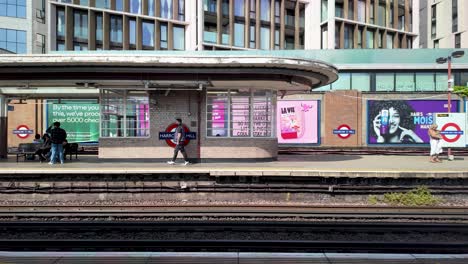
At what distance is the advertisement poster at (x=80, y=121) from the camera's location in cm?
2731

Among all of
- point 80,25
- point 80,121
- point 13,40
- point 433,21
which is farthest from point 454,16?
point 13,40

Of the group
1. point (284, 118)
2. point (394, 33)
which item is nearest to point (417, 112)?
point (284, 118)

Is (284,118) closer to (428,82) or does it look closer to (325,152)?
(325,152)

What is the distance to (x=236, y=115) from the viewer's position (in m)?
15.7

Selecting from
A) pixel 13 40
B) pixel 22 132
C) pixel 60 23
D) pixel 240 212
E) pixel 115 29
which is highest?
pixel 60 23

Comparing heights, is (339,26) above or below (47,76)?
above

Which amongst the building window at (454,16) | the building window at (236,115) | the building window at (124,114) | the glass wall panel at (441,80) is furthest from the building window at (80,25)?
the building window at (454,16)

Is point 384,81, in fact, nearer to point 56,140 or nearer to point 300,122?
point 300,122

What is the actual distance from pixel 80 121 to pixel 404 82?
73.8 ft

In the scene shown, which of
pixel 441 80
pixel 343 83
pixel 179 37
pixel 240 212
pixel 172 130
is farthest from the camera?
pixel 179 37

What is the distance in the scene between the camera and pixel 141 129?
15516 millimetres

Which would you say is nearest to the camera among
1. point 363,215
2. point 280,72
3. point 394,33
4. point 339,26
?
point 363,215

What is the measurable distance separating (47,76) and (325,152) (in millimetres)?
14051

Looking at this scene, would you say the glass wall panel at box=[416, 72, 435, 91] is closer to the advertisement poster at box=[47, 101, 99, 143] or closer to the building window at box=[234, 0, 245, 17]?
the advertisement poster at box=[47, 101, 99, 143]
